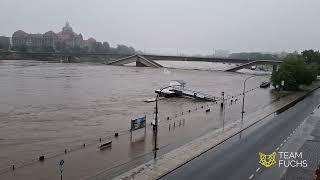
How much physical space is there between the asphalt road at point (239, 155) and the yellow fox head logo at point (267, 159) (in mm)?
330

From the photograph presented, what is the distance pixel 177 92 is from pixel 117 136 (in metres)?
35.1

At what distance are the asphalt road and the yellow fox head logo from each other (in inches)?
13.0

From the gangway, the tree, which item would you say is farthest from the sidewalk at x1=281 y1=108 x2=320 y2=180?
the tree

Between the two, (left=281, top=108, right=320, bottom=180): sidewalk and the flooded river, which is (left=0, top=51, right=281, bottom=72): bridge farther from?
(left=281, top=108, right=320, bottom=180): sidewalk

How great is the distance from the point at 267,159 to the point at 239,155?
1.89 meters

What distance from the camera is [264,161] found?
24812mm

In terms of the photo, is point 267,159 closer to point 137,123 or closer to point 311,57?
point 137,123

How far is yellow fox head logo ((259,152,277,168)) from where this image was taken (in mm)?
24459

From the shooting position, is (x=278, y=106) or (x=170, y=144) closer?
(x=170, y=144)

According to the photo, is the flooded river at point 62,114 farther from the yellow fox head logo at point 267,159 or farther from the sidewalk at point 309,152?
the yellow fox head logo at point 267,159

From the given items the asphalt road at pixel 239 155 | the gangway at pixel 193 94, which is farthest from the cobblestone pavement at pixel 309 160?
the gangway at pixel 193 94

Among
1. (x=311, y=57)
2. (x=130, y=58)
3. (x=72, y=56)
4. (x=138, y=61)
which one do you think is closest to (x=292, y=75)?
(x=311, y=57)

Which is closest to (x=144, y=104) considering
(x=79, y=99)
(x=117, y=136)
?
(x=79, y=99)

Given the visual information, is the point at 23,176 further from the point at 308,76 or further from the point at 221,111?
the point at 308,76
